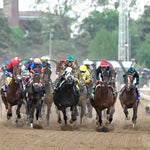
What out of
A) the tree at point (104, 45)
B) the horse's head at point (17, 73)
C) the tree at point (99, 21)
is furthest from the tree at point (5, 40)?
the horse's head at point (17, 73)

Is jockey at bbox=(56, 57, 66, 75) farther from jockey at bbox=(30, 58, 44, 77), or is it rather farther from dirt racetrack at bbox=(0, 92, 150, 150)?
dirt racetrack at bbox=(0, 92, 150, 150)

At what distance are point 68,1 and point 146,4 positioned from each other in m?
10.7

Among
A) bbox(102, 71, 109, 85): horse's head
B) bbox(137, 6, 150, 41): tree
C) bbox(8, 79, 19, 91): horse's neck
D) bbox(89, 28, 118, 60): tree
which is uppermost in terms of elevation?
bbox(137, 6, 150, 41): tree

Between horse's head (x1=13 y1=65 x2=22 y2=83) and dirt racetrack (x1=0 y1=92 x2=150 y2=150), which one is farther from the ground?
horse's head (x1=13 y1=65 x2=22 y2=83)

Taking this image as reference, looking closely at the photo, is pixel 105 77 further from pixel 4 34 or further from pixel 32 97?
pixel 4 34

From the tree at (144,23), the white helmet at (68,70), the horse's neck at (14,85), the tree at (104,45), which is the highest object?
A: the tree at (144,23)

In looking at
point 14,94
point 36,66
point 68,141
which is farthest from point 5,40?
point 68,141

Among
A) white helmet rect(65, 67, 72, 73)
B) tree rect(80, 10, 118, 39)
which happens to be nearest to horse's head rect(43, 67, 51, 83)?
white helmet rect(65, 67, 72, 73)

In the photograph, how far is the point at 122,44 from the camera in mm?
40031

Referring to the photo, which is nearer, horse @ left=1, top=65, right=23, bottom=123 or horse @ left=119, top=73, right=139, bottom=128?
horse @ left=1, top=65, right=23, bottom=123

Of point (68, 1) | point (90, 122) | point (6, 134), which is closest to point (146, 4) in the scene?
point (68, 1)

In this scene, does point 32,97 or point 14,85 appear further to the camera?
point 14,85

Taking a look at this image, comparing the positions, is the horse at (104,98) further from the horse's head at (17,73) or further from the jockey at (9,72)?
the jockey at (9,72)

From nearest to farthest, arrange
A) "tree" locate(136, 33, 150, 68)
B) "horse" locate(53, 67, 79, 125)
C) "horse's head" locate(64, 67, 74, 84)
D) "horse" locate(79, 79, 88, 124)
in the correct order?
"horse's head" locate(64, 67, 74, 84)
"horse" locate(53, 67, 79, 125)
"horse" locate(79, 79, 88, 124)
"tree" locate(136, 33, 150, 68)
